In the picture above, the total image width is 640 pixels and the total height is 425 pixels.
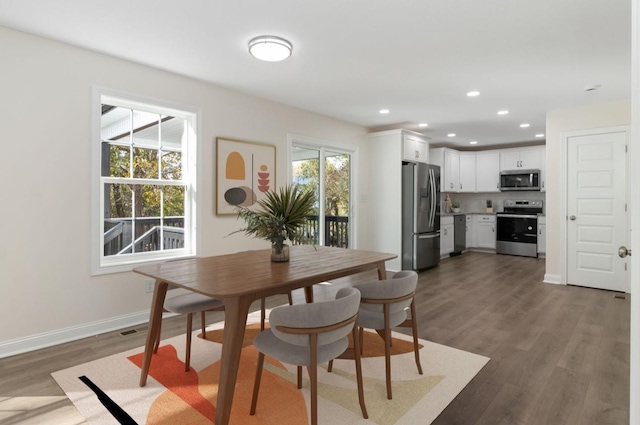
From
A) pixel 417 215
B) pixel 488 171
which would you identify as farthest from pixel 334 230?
pixel 488 171

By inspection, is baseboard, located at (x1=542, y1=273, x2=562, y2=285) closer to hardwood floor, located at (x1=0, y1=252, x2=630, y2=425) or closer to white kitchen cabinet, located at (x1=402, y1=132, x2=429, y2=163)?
→ hardwood floor, located at (x1=0, y1=252, x2=630, y2=425)

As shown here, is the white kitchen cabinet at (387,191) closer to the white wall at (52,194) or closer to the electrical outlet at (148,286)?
the white wall at (52,194)

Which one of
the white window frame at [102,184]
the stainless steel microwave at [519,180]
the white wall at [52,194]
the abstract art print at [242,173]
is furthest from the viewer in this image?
the stainless steel microwave at [519,180]

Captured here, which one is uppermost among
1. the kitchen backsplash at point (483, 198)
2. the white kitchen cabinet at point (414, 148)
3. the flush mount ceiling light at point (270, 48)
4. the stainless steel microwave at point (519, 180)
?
the flush mount ceiling light at point (270, 48)

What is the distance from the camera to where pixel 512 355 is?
279 centimetres

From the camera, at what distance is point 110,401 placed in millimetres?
2133

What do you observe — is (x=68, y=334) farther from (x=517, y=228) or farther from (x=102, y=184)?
(x=517, y=228)

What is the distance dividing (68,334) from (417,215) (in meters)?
4.74

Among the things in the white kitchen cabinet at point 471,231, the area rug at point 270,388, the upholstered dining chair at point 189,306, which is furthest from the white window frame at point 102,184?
the white kitchen cabinet at point 471,231

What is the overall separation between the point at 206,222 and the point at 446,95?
3184 millimetres

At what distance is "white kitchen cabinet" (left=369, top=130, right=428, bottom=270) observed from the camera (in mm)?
5930

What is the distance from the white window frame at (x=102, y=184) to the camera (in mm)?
3189

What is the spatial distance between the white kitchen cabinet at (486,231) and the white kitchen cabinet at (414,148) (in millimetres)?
2630

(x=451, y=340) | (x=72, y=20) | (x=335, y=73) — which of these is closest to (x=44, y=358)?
(x=72, y=20)
